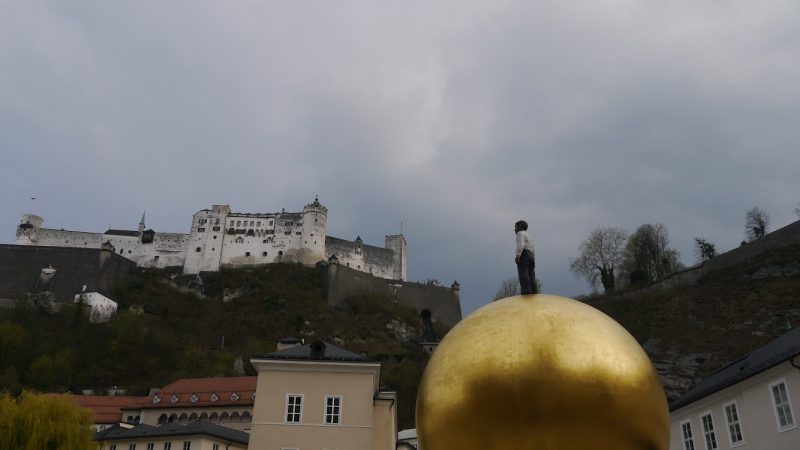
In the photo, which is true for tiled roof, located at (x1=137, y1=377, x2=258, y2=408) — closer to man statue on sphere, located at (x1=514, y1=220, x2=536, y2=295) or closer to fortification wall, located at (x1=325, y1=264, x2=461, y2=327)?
fortification wall, located at (x1=325, y1=264, x2=461, y2=327)

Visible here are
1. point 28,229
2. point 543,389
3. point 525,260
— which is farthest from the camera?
point 28,229

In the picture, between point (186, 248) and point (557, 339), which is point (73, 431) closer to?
point (557, 339)

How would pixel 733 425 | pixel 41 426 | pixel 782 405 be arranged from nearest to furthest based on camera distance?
1. pixel 782 405
2. pixel 733 425
3. pixel 41 426

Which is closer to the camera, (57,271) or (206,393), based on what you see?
(206,393)

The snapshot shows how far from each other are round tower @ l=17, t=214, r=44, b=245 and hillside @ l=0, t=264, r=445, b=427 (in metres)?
19.5

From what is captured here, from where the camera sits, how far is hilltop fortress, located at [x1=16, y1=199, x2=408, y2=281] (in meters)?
95.8

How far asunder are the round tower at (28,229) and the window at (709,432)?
97925 millimetres

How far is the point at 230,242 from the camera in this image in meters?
97.8

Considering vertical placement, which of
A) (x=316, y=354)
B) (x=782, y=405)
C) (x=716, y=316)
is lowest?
(x=782, y=405)

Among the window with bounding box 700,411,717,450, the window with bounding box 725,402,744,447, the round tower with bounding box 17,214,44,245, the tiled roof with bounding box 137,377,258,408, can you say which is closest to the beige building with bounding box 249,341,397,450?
the window with bounding box 700,411,717,450

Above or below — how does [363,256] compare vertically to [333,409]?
above

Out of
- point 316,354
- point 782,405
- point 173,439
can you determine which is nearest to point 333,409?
point 316,354

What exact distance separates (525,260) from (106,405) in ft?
176

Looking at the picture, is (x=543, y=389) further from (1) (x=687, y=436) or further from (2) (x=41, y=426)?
(2) (x=41, y=426)
